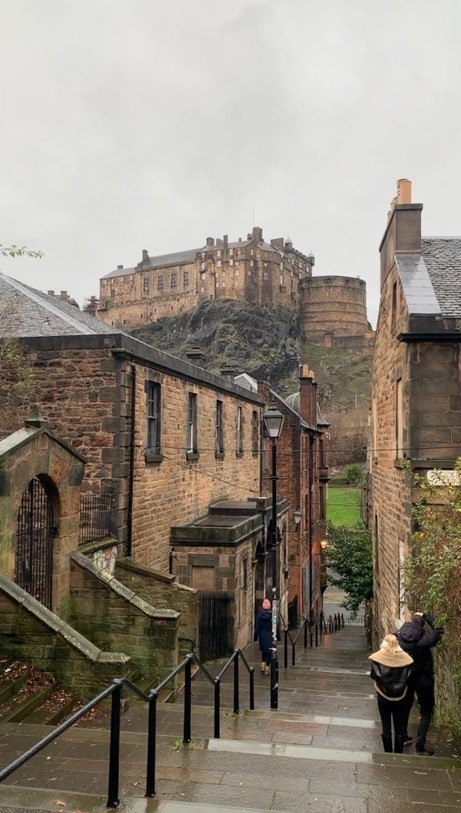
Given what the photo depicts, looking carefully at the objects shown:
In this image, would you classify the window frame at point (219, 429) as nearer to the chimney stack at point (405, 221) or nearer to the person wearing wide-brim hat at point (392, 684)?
the chimney stack at point (405, 221)

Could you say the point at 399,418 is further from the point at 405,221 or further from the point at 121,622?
the point at 121,622

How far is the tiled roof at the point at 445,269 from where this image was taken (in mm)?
11500

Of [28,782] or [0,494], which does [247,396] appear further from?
[28,782]

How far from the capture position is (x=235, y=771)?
18.0 ft

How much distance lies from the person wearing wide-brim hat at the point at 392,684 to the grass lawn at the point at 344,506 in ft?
156

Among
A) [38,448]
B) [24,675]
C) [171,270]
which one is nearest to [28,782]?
[24,675]

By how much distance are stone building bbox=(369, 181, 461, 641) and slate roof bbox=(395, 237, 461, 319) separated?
18 millimetres

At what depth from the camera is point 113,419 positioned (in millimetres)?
12508

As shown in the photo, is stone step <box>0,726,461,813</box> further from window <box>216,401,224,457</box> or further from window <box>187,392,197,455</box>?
window <box>216,401,224,457</box>

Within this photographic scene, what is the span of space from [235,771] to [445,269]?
34.8 ft

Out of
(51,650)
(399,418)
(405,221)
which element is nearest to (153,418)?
(399,418)

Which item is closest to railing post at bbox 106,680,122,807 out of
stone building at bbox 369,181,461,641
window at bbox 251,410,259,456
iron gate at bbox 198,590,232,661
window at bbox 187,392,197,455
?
stone building at bbox 369,181,461,641

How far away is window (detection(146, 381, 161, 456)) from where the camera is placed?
1435 centimetres

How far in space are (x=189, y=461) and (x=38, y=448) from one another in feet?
27.2
